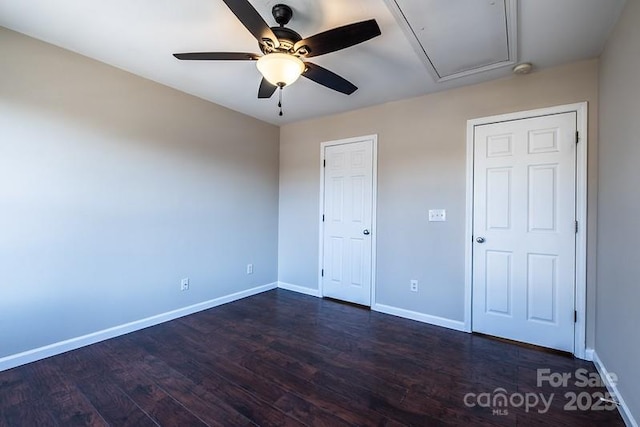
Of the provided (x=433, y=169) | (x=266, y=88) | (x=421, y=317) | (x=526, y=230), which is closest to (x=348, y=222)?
(x=433, y=169)

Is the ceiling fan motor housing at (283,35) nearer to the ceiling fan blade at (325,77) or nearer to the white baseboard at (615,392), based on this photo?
the ceiling fan blade at (325,77)

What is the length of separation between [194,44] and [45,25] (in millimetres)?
997

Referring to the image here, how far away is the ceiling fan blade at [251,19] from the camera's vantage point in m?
1.34

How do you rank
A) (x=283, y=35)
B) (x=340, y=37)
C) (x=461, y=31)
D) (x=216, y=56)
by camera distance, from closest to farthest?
(x=340, y=37) < (x=283, y=35) < (x=216, y=56) < (x=461, y=31)

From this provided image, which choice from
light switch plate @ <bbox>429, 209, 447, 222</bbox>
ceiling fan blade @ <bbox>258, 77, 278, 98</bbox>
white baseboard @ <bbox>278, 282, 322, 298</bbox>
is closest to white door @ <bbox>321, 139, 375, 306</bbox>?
white baseboard @ <bbox>278, 282, 322, 298</bbox>

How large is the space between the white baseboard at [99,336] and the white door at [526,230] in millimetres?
2933

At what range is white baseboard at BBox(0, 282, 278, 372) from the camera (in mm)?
2102

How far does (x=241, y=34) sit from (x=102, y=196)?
1842 millimetres

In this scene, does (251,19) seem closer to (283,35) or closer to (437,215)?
(283,35)

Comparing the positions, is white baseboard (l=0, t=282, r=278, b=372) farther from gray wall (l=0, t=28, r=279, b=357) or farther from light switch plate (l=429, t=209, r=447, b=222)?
light switch plate (l=429, t=209, r=447, b=222)

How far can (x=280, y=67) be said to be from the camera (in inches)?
67.8

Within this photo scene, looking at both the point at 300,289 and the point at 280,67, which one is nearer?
the point at 280,67

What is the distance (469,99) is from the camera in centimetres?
279

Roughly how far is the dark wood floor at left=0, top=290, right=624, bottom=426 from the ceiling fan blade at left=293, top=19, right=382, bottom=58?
7.12 ft
